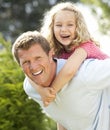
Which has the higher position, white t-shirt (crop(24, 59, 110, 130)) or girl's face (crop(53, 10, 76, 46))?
girl's face (crop(53, 10, 76, 46))

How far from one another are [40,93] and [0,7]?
23019 millimetres

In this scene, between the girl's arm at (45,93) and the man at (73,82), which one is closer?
the man at (73,82)

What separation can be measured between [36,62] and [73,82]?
279mm

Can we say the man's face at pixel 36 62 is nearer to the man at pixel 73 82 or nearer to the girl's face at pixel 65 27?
the man at pixel 73 82

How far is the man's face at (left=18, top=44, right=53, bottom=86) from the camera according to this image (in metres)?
3.34

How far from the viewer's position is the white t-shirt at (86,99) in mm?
3305

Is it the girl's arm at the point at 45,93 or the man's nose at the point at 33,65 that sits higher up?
the man's nose at the point at 33,65

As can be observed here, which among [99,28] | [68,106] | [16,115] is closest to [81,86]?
[68,106]

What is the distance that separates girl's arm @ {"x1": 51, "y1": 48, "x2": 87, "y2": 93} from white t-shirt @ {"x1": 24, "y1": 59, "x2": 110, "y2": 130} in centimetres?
3

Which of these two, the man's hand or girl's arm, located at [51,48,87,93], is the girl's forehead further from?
the man's hand

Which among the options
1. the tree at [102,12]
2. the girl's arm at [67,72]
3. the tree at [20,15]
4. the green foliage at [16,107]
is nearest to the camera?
the girl's arm at [67,72]

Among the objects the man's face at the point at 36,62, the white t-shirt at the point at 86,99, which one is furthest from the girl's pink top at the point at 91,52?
the man's face at the point at 36,62

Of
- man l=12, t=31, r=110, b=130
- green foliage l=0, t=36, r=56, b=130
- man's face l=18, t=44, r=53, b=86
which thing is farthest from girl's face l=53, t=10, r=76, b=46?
green foliage l=0, t=36, r=56, b=130

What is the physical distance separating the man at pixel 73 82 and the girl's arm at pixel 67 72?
35mm
